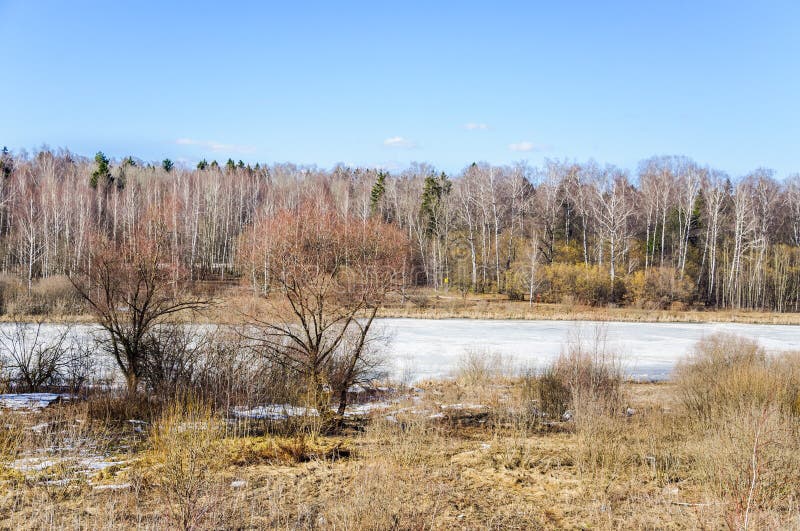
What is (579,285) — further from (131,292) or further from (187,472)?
(187,472)

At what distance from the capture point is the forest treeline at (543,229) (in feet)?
153

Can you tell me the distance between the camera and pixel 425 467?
8.57 meters

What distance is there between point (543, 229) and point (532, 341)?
30.4m

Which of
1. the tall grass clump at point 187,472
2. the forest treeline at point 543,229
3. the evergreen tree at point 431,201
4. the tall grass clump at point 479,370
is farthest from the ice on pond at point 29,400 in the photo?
the evergreen tree at point 431,201

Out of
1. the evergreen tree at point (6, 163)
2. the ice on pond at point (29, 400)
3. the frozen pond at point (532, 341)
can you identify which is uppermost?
the evergreen tree at point (6, 163)

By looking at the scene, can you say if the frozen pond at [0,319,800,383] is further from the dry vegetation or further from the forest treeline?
the forest treeline

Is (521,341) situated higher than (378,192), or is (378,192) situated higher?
(378,192)

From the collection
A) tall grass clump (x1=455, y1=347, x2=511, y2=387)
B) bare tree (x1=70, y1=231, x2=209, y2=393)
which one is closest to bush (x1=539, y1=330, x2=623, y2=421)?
tall grass clump (x1=455, y1=347, x2=511, y2=387)

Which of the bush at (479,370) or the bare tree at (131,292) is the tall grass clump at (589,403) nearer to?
the bush at (479,370)

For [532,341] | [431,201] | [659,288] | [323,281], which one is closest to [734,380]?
[323,281]

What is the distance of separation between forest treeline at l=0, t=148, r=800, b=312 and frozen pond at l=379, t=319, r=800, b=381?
38.2 ft

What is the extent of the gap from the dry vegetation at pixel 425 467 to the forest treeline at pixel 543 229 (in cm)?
3291

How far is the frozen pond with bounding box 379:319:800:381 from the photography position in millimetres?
19453

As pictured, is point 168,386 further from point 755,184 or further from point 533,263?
point 755,184
